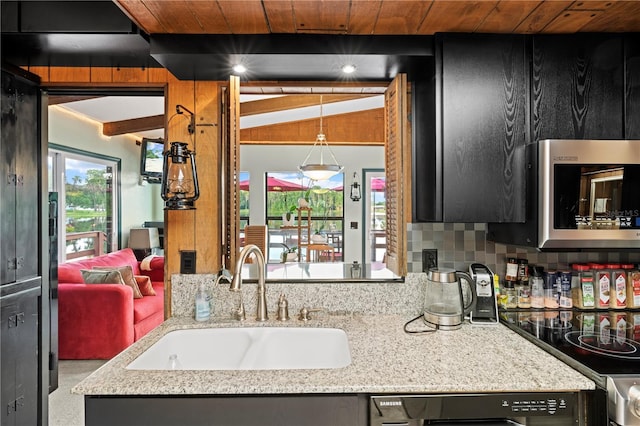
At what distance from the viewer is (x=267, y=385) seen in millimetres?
1203

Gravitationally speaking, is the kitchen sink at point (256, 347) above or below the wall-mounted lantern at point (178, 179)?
below

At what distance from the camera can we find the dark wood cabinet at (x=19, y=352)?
5.90ft

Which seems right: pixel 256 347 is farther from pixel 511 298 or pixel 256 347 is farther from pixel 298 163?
pixel 298 163

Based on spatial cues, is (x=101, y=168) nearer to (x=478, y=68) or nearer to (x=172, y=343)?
(x=172, y=343)

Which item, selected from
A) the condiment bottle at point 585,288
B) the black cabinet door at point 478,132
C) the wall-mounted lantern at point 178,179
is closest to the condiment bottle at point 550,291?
the condiment bottle at point 585,288

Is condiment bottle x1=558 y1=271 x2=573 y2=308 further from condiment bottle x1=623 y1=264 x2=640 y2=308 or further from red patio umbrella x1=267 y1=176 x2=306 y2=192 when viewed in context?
red patio umbrella x1=267 y1=176 x2=306 y2=192

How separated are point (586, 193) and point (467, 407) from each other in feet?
3.22

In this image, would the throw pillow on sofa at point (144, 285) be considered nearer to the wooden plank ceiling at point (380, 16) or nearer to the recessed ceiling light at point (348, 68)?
the wooden plank ceiling at point (380, 16)

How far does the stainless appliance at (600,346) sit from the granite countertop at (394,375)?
1.7 inches

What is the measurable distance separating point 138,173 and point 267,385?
519 cm

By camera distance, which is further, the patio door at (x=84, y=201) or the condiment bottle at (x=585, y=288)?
the patio door at (x=84, y=201)

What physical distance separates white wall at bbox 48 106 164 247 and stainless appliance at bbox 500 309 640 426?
170 inches

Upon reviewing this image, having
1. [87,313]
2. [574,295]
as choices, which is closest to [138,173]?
[87,313]

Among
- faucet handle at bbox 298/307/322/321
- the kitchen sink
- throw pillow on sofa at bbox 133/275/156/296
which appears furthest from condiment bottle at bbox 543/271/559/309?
throw pillow on sofa at bbox 133/275/156/296
